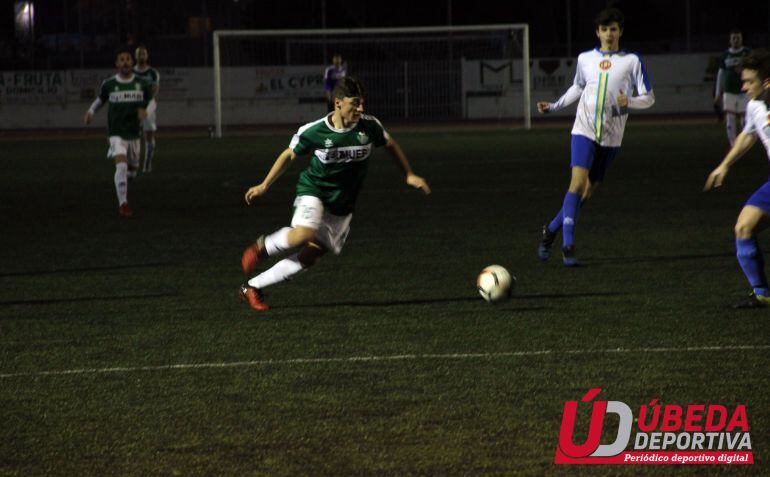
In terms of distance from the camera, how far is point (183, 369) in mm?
6605

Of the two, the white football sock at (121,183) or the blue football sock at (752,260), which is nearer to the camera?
the blue football sock at (752,260)

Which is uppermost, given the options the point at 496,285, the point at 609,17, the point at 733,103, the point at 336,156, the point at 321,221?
the point at 609,17

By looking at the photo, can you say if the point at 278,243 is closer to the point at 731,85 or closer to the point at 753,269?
the point at 753,269

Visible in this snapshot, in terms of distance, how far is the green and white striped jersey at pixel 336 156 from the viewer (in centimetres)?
822

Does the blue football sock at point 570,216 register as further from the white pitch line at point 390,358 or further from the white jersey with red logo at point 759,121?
the white pitch line at point 390,358

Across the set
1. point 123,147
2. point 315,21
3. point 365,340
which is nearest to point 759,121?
point 365,340

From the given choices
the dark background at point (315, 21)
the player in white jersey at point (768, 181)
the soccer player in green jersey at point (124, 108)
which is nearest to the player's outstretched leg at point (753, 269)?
the player in white jersey at point (768, 181)

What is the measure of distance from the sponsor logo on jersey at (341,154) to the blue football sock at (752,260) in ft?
8.21

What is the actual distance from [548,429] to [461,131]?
29.9m

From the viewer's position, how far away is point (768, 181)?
7918mm

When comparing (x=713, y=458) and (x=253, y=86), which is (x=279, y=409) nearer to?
(x=713, y=458)

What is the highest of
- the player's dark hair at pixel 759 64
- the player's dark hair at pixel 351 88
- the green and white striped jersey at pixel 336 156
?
the player's dark hair at pixel 759 64

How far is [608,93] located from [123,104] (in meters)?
7.27

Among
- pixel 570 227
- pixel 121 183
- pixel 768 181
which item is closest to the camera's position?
pixel 768 181
